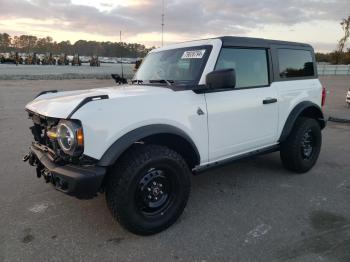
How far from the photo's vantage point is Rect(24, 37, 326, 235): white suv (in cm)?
271

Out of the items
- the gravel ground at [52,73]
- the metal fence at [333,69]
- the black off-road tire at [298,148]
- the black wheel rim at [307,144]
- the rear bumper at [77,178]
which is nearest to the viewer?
the rear bumper at [77,178]

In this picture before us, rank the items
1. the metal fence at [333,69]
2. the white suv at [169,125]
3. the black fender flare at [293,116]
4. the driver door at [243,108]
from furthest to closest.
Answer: the metal fence at [333,69], the black fender flare at [293,116], the driver door at [243,108], the white suv at [169,125]

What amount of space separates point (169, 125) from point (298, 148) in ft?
7.79

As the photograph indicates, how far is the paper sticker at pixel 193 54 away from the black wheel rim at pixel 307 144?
2.15m

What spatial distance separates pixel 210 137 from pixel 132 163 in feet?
3.27

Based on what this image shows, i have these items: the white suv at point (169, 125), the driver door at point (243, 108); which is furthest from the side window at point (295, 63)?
the driver door at point (243, 108)

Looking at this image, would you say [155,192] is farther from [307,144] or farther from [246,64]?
[307,144]

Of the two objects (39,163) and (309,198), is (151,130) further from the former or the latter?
(309,198)

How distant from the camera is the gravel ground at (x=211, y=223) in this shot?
2814 millimetres

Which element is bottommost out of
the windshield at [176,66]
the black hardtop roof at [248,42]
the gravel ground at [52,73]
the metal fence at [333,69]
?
the windshield at [176,66]

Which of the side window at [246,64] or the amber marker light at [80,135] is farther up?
the side window at [246,64]

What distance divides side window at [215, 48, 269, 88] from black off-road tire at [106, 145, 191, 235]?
124 cm

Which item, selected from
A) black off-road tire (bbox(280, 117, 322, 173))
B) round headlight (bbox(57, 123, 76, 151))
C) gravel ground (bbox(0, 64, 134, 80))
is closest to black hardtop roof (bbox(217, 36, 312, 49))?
black off-road tire (bbox(280, 117, 322, 173))

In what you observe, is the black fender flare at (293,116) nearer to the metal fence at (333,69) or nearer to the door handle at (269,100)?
the door handle at (269,100)
